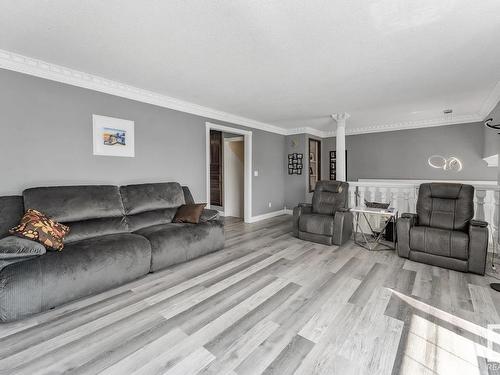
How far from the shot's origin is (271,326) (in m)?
1.88

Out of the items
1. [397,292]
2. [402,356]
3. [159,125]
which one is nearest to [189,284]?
[402,356]

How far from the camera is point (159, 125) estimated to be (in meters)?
4.00

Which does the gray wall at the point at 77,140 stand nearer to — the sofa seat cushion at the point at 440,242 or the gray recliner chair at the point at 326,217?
the gray recliner chair at the point at 326,217

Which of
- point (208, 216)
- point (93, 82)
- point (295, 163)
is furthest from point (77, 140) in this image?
point (295, 163)

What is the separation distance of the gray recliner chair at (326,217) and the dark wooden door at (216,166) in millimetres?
2877

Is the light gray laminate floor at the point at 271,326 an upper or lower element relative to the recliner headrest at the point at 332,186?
lower

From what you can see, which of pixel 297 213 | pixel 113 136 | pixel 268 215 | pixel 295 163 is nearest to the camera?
pixel 113 136

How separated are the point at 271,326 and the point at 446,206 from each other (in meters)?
2.94

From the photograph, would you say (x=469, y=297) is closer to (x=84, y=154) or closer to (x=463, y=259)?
→ (x=463, y=259)

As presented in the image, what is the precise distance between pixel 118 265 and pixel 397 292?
278cm

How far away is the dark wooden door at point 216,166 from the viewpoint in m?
6.59

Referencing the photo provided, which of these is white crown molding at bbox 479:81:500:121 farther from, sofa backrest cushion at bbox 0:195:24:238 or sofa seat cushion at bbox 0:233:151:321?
sofa backrest cushion at bbox 0:195:24:238

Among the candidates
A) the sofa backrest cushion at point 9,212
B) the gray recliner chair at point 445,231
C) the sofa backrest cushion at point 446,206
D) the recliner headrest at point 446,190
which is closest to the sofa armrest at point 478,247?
the gray recliner chair at point 445,231

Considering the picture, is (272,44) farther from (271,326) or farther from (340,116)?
(340,116)
